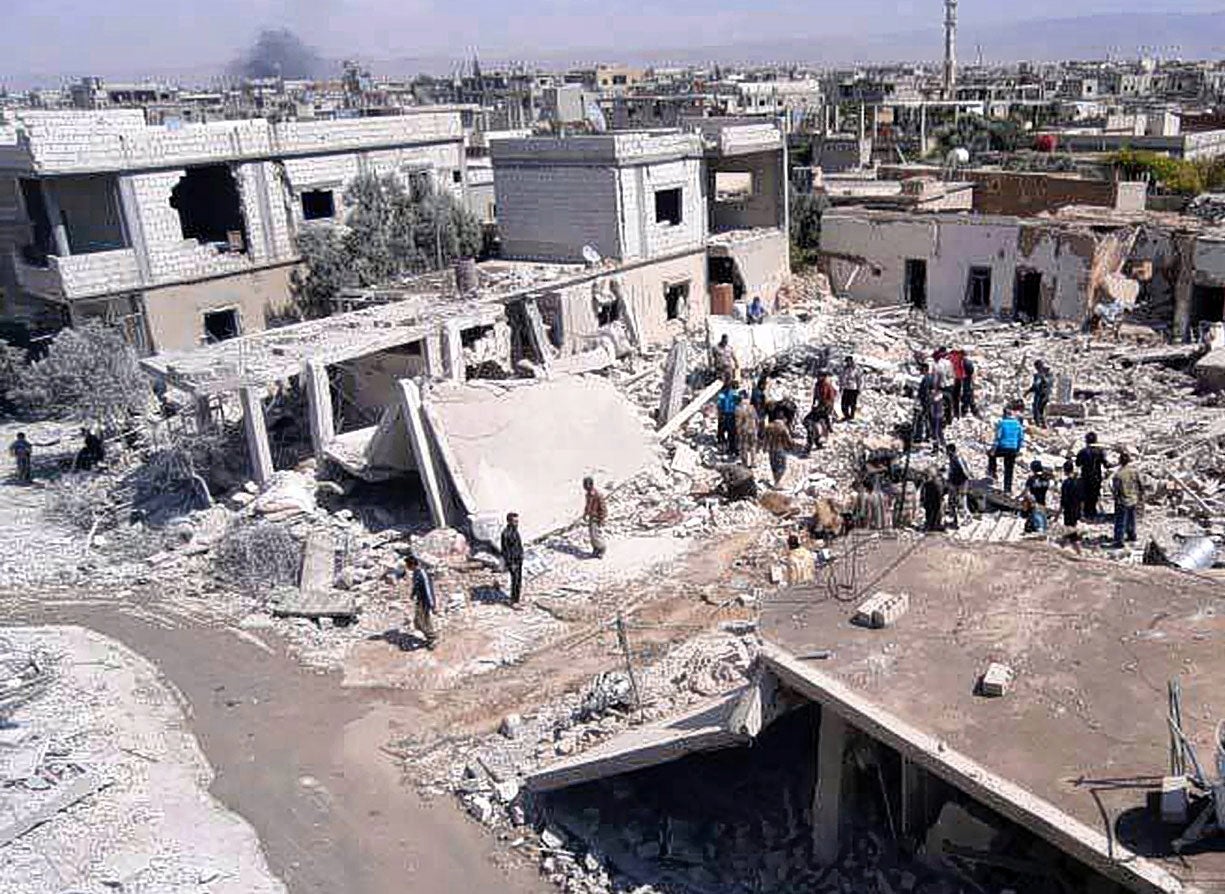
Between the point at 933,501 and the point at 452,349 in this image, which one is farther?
the point at 452,349

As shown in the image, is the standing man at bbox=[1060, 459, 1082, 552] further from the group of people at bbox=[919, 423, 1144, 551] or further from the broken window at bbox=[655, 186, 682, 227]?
the broken window at bbox=[655, 186, 682, 227]

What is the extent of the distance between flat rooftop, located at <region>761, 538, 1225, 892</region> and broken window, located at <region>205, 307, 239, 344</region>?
17945 millimetres

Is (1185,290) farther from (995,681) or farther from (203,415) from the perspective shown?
(203,415)

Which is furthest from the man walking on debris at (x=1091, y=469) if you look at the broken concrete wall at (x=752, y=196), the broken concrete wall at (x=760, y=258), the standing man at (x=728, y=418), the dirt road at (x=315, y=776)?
the broken concrete wall at (x=752, y=196)

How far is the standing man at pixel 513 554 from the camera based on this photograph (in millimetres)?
11977

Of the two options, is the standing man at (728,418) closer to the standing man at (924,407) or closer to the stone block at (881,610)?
the standing man at (924,407)

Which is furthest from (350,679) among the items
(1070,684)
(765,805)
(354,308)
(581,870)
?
(354,308)

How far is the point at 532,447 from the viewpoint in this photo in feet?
47.6

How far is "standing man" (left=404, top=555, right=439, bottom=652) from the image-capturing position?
11078 millimetres

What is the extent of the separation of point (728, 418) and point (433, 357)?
550 cm

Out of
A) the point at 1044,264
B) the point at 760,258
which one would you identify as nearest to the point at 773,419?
the point at 1044,264

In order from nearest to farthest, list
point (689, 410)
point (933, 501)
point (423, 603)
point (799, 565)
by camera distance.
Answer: point (423, 603) < point (799, 565) < point (933, 501) < point (689, 410)

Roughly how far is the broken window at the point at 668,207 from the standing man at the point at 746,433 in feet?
31.5

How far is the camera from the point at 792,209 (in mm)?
29078
